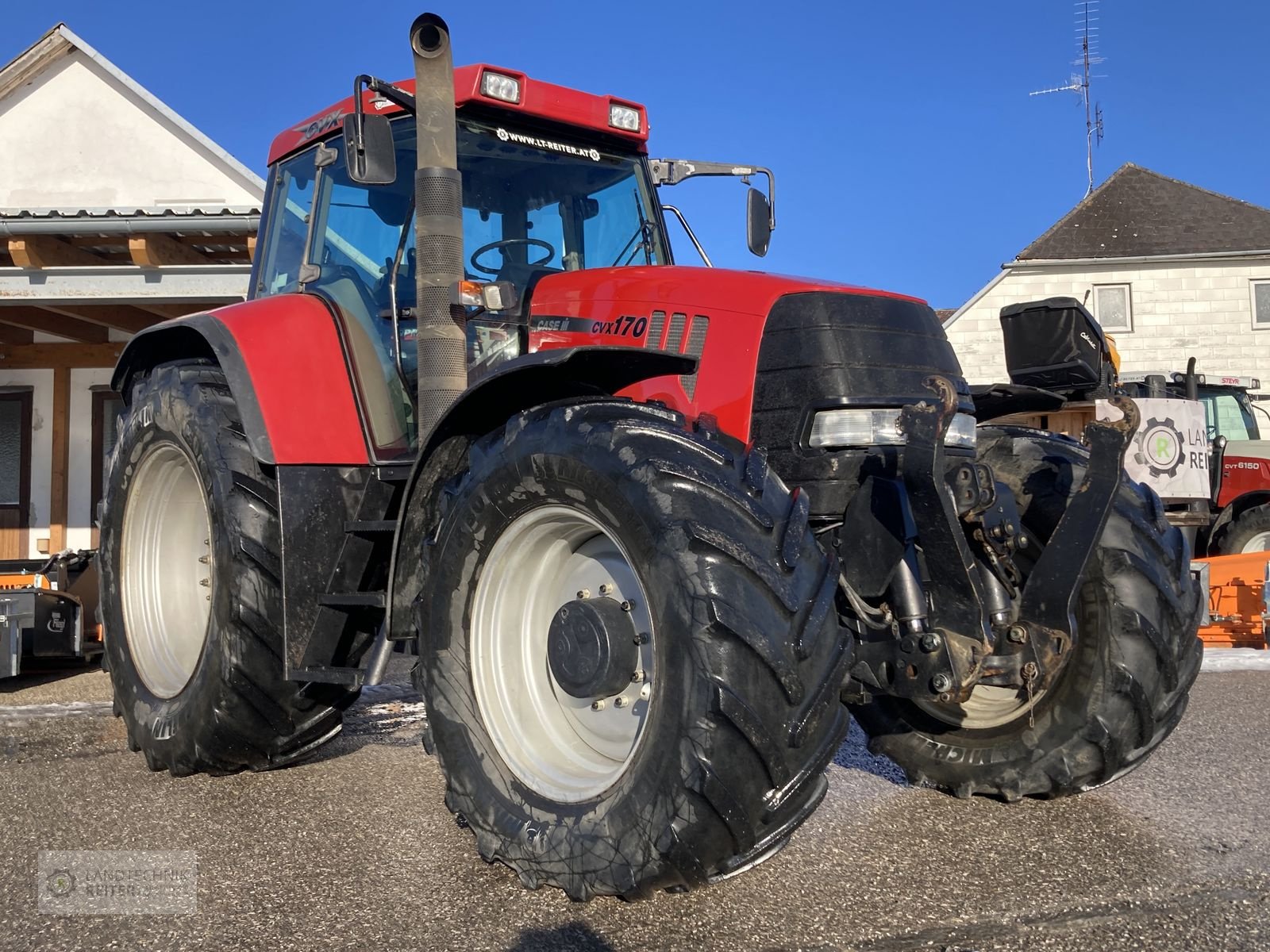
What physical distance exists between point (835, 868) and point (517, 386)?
1576 millimetres

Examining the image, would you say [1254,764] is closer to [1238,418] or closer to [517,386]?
[517,386]

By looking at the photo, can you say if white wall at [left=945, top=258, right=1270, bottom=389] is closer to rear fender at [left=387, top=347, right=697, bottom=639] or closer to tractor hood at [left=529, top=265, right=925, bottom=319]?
tractor hood at [left=529, top=265, right=925, bottom=319]

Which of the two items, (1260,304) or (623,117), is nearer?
(623,117)

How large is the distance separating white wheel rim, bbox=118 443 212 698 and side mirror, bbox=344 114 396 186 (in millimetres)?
1656

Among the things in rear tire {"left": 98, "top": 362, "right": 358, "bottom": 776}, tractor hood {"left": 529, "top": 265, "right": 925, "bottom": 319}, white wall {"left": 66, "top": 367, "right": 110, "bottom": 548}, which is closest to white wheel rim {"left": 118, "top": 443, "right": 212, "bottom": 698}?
rear tire {"left": 98, "top": 362, "right": 358, "bottom": 776}

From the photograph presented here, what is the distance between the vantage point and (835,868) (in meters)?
3.16

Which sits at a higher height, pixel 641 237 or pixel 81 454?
pixel 641 237

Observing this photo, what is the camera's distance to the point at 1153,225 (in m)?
25.9

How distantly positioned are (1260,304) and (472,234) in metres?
24.6

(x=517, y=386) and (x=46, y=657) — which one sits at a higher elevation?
(x=517, y=386)

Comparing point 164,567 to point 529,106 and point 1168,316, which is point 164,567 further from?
point 1168,316

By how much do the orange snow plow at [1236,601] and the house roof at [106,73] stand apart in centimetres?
1018

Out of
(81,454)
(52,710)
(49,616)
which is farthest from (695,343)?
(81,454)

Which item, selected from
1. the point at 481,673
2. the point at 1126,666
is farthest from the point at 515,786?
the point at 1126,666
